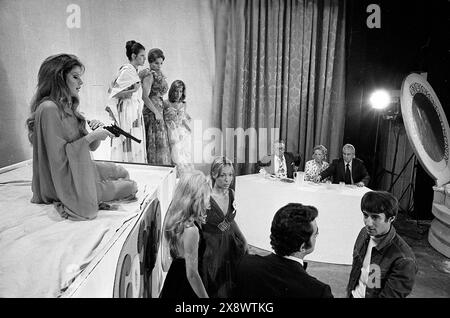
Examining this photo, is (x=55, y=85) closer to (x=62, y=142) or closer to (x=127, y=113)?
(x=62, y=142)

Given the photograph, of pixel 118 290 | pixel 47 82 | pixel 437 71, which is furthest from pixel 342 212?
pixel 47 82

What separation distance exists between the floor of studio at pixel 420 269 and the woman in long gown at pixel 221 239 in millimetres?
67

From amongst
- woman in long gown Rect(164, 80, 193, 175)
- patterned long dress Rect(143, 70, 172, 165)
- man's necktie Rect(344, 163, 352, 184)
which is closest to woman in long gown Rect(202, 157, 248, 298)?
woman in long gown Rect(164, 80, 193, 175)

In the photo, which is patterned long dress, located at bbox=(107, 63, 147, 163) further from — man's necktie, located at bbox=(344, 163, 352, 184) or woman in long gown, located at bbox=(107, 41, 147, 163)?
man's necktie, located at bbox=(344, 163, 352, 184)

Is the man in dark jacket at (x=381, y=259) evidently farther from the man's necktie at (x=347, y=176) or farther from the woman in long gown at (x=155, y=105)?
the woman in long gown at (x=155, y=105)

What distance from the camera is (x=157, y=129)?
125cm

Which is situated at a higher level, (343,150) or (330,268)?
(343,150)

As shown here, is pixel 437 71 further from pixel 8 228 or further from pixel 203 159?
pixel 8 228

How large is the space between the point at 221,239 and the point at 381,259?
0.43 metres

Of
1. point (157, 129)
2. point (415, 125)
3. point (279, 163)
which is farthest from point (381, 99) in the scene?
point (157, 129)

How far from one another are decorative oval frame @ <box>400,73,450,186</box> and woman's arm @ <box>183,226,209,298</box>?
0.74 meters

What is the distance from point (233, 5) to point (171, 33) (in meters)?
0.28

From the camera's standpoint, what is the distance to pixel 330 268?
99 cm

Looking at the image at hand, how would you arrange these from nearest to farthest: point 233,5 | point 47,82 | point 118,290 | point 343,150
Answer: point 118,290 < point 47,82 < point 233,5 < point 343,150
